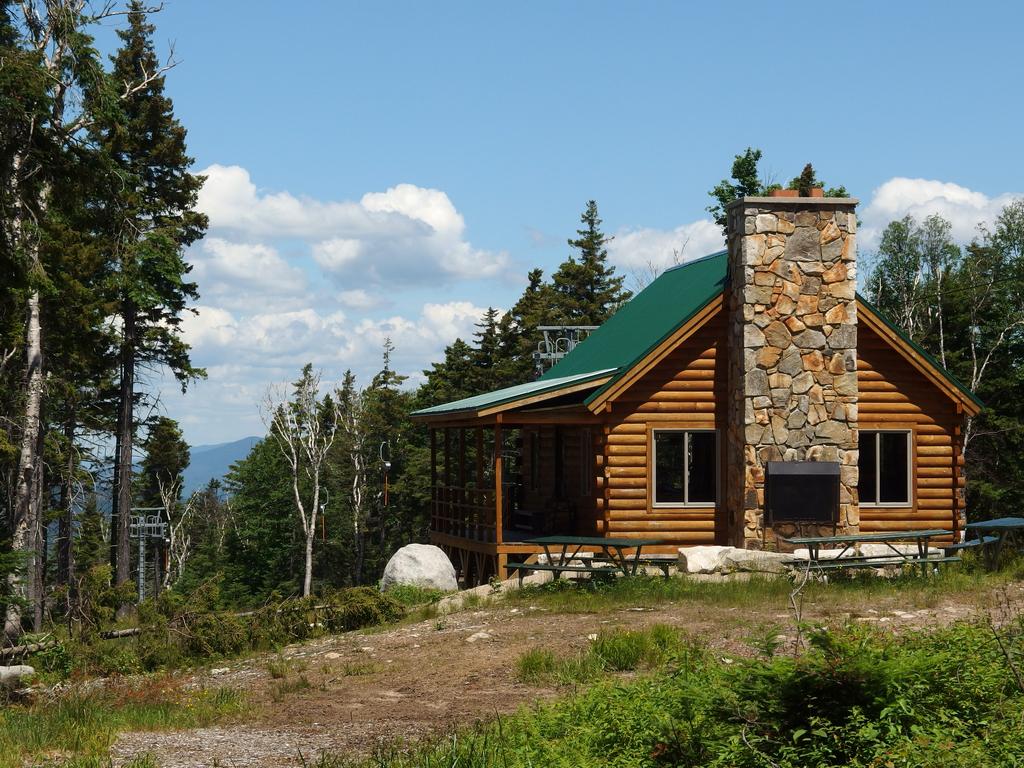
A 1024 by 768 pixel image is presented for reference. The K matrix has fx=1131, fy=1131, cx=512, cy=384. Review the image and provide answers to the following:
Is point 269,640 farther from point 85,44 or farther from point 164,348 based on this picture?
point 164,348

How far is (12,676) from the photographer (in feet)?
45.4

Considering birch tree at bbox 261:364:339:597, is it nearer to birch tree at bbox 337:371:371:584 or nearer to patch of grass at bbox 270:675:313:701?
birch tree at bbox 337:371:371:584

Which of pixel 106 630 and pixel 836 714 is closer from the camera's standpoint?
pixel 836 714

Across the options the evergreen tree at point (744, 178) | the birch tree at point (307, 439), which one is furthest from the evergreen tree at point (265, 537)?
the evergreen tree at point (744, 178)

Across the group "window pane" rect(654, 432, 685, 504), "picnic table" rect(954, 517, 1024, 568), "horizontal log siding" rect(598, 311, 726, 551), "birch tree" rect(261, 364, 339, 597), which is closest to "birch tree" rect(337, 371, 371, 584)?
"birch tree" rect(261, 364, 339, 597)

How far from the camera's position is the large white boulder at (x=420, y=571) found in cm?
2347

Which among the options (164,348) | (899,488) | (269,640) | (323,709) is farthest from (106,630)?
(164,348)

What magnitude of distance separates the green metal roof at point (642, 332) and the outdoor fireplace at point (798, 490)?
324cm

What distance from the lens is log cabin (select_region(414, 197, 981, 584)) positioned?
20.7 m

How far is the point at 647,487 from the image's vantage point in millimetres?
21812

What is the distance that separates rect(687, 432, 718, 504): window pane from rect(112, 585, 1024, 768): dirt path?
6.42m

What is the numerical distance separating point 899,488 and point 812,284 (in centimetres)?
515

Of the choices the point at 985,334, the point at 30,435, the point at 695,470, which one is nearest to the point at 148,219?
the point at 30,435

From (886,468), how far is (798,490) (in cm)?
359
